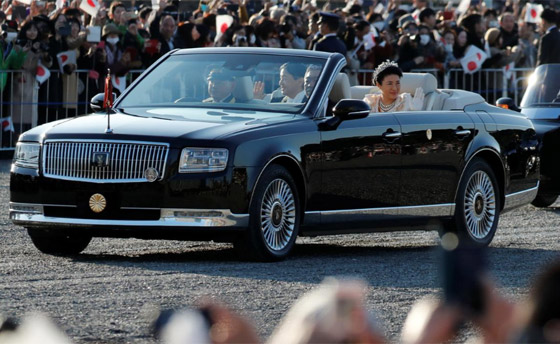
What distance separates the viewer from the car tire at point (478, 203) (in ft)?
36.3

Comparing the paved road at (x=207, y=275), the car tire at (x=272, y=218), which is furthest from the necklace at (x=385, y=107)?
the car tire at (x=272, y=218)

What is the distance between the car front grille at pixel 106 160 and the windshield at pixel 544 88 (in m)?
7.49

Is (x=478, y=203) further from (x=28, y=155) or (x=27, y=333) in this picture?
(x=27, y=333)

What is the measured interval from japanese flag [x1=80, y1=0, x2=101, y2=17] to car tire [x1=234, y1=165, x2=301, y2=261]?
11460 mm

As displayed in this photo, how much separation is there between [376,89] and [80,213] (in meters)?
3.48

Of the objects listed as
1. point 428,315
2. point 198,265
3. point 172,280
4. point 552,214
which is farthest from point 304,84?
point 428,315

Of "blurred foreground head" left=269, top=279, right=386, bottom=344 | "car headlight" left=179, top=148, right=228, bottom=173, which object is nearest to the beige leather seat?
"car headlight" left=179, top=148, right=228, bottom=173

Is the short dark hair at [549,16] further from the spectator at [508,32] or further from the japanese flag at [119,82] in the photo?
the spectator at [508,32]

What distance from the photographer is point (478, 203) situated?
1129 cm

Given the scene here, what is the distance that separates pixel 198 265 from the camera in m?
9.28

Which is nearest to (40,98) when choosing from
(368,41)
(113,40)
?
(113,40)

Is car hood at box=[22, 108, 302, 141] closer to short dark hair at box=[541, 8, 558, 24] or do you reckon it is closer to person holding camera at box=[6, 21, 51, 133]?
person holding camera at box=[6, 21, 51, 133]

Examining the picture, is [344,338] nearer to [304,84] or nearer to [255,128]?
[255,128]

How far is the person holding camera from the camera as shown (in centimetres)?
1869
